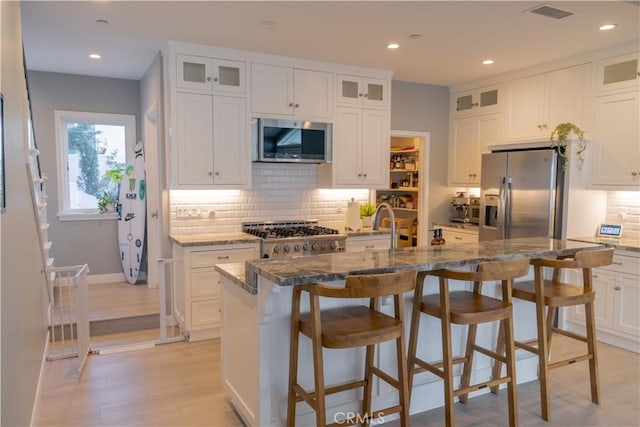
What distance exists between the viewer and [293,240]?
4.25m

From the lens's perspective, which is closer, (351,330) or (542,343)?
(351,330)

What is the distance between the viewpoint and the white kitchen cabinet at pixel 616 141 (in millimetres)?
4070

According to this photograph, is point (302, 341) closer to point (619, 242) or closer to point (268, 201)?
point (268, 201)

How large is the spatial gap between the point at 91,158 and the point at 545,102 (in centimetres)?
576

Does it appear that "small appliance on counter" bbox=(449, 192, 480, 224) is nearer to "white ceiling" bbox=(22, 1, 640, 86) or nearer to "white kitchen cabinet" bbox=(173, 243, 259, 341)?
"white ceiling" bbox=(22, 1, 640, 86)

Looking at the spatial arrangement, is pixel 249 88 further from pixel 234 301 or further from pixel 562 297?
pixel 562 297

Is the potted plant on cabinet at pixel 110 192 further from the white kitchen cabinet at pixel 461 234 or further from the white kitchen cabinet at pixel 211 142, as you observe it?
the white kitchen cabinet at pixel 461 234

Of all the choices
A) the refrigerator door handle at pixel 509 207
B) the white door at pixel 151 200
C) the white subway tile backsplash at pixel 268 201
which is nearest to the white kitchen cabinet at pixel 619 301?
the refrigerator door handle at pixel 509 207

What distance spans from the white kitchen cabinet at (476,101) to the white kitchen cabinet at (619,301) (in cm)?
230

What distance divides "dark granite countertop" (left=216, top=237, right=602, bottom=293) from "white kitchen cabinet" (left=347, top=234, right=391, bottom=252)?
1839 millimetres

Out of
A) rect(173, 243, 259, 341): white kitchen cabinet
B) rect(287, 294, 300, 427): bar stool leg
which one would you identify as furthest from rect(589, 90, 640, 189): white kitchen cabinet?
rect(287, 294, 300, 427): bar stool leg

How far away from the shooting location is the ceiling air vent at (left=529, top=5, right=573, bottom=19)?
3295 mm

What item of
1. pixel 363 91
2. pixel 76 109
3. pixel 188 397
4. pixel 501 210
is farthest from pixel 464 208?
pixel 76 109

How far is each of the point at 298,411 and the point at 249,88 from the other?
10.2 feet
